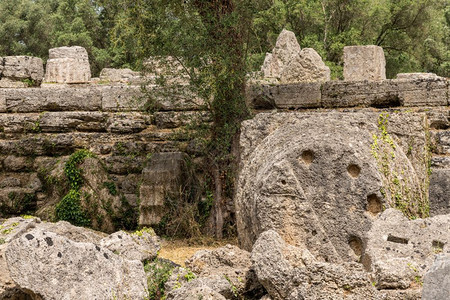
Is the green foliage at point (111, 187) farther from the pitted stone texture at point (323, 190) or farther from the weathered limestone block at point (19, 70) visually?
the pitted stone texture at point (323, 190)

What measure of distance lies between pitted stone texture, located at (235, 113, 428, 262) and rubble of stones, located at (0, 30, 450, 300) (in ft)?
0.03

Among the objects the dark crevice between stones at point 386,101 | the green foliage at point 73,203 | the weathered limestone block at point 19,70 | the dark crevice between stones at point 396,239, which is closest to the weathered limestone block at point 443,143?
the dark crevice between stones at point 386,101

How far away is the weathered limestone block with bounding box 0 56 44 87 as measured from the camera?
12.4 meters

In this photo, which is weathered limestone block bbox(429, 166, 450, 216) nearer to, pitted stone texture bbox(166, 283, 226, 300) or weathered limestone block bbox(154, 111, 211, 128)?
pitted stone texture bbox(166, 283, 226, 300)

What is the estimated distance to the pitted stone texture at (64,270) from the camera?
15.5ft

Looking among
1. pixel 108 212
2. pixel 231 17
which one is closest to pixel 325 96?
pixel 231 17

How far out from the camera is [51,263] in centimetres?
480

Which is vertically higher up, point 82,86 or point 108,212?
point 82,86

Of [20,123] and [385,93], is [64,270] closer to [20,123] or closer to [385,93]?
[385,93]

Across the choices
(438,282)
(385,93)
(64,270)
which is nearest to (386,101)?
(385,93)

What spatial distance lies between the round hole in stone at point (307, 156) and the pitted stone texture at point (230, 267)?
1.06 metres

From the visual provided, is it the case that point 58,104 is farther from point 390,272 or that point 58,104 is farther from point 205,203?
point 390,272

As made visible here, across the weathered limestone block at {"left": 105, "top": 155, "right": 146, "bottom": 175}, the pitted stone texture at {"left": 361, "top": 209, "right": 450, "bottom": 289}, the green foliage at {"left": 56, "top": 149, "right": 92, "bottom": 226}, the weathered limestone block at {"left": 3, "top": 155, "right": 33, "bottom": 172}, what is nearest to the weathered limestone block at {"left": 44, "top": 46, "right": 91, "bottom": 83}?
the weathered limestone block at {"left": 3, "top": 155, "right": 33, "bottom": 172}

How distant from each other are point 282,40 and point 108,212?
566 cm
